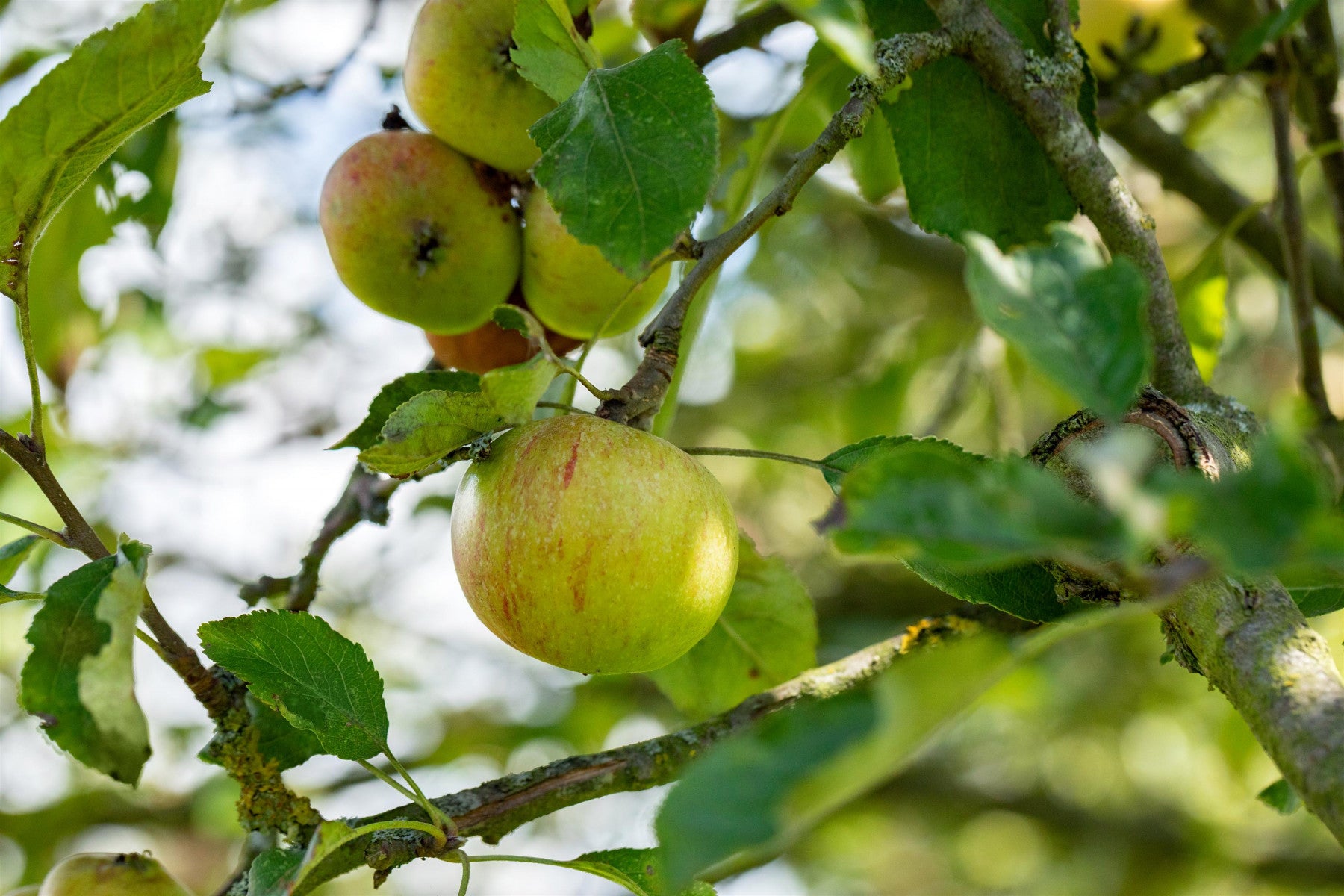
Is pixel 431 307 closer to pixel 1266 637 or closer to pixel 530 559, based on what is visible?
pixel 530 559

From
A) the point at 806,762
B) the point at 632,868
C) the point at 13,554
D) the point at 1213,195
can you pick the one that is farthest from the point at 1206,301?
the point at 13,554

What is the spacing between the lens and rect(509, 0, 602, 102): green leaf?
2.94 ft

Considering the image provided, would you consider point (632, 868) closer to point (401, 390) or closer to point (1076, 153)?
point (401, 390)

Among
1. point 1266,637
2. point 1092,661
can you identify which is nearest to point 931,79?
point 1266,637

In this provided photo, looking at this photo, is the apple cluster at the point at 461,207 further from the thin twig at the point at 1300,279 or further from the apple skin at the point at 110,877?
the thin twig at the point at 1300,279

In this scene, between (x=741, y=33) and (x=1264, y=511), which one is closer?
(x=1264, y=511)

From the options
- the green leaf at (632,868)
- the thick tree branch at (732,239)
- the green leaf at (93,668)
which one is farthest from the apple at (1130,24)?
the green leaf at (93,668)

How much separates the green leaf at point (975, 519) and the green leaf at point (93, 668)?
17.1 inches

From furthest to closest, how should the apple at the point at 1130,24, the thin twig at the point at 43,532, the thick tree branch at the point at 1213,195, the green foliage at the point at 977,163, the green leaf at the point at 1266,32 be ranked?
the apple at the point at 1130,24, the thick tree branch at the point at 1213,195, the green leaf at the point at 1266,32, the green foliage at the point at 977,163, the thin twig at the point at 43,532

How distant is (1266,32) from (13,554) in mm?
1448

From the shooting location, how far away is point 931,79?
3.63ft

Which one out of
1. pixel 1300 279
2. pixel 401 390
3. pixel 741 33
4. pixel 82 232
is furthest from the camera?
pixel 82 232

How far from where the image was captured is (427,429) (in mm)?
821

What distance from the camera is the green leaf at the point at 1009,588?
86 cm
